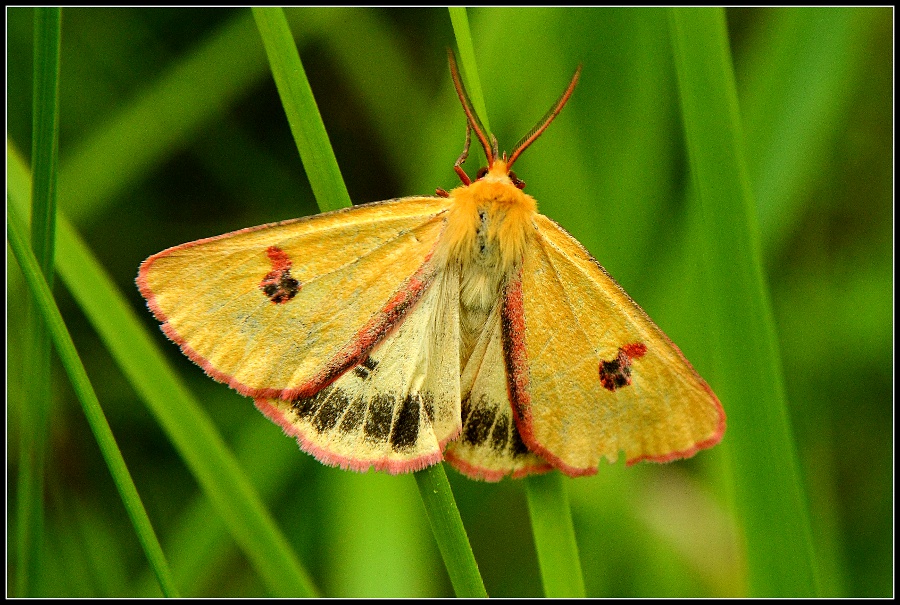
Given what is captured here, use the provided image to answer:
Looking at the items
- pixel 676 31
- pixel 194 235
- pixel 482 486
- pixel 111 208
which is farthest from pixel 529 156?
pixel 111 208

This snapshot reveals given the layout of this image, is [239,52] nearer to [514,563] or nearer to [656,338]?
[656,338]

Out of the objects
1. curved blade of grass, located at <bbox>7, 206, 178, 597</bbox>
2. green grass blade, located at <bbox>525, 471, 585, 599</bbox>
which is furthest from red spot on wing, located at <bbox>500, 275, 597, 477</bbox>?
curved blade of grass, located at <bbox>7, 206, 178, 597</bbox>

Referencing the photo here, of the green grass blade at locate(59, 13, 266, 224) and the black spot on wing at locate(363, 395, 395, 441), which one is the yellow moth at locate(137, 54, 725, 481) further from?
the green grass blade at locate(59, 13, 266, 224)

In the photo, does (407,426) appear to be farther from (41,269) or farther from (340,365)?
(41,269)

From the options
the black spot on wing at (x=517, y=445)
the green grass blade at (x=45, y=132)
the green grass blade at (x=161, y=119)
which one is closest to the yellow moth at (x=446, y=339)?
the black spot on wing at (x=517, y=445)

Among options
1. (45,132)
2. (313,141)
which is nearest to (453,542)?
(313,141)

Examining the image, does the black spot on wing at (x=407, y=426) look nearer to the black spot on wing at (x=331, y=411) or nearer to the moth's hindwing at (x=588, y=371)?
the black spot on wing at (x=331, y=411)
